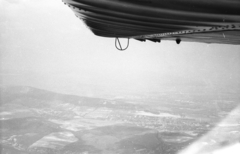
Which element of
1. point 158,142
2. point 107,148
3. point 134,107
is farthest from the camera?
point 134,107

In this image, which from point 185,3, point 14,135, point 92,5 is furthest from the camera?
point 14,135

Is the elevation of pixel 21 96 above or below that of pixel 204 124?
below

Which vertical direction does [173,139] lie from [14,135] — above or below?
above

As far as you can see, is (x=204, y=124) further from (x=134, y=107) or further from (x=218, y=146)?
(x=134, y=107)

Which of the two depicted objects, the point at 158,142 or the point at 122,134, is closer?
the point at 158,142

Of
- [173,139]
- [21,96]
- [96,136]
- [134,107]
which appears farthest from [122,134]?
[21,96]

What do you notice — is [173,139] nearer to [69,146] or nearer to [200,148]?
[200,148]

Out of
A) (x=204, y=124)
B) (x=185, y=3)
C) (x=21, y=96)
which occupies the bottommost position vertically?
(x=21, y=96)

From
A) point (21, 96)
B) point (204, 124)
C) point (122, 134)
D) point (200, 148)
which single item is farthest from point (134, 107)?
point (21, 96)

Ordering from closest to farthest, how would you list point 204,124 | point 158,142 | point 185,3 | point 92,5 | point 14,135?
1. point 185,3
2. point 92,5
3. point 158,142
4. point 14,135
5. point 204,124
